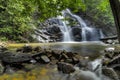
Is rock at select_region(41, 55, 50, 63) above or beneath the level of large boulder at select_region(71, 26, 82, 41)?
above

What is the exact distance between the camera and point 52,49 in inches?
637

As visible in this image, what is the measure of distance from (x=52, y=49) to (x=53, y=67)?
16.3 ft

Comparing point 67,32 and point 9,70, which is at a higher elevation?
point 9,70

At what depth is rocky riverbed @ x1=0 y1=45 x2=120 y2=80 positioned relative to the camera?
30.3 feet

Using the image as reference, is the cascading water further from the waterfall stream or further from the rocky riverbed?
the rocky riverbed

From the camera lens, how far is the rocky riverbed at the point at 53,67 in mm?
9233

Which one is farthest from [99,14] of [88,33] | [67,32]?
[67,32]

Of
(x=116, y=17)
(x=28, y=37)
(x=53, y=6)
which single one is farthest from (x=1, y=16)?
(x=116, y=17)

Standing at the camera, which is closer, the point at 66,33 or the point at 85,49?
the point at 85,49

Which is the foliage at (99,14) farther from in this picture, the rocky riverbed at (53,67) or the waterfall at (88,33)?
the rocky riverbed at (53,67)

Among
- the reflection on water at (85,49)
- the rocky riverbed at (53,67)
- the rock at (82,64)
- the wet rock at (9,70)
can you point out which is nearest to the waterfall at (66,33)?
the reflection on water at (85,49)

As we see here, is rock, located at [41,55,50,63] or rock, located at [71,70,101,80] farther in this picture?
rock, located at [41,55,50,63]

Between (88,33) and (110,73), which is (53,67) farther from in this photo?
(88,33)

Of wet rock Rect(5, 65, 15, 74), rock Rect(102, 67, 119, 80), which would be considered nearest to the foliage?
wet rock Rect(5, 65, 15, 74)
